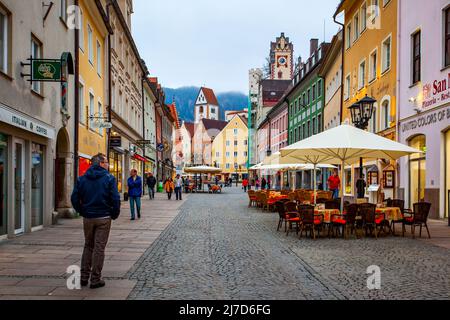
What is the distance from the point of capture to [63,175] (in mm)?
17734

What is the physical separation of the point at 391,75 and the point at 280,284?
717 inches

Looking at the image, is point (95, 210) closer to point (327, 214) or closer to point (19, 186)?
point (19, 186)

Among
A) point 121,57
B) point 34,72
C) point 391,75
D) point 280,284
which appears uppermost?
point 121,57

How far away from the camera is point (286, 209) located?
1474 centimetres

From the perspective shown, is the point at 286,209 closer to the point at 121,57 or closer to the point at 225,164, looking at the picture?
the point at 121,57

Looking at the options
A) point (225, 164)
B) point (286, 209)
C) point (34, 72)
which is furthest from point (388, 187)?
point (225, 164)

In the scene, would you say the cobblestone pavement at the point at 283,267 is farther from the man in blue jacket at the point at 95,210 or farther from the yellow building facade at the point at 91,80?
the yellow building facade at the point at 91,80

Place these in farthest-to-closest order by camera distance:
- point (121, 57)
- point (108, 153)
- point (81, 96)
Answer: point (121, 57) < point (108, 153) < point (81, 96)

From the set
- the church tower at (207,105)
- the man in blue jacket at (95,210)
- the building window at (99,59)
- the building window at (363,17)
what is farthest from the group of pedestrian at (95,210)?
the church tower at (207,105)

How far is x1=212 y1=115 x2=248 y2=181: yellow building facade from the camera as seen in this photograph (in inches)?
4722

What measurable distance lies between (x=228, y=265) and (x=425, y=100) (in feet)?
42.8

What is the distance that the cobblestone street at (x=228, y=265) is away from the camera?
6871mm

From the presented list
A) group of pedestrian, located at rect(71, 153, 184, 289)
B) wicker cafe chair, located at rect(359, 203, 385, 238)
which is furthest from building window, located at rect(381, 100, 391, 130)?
group of pedestrian, located at rect(71, 153, 184, 289)
